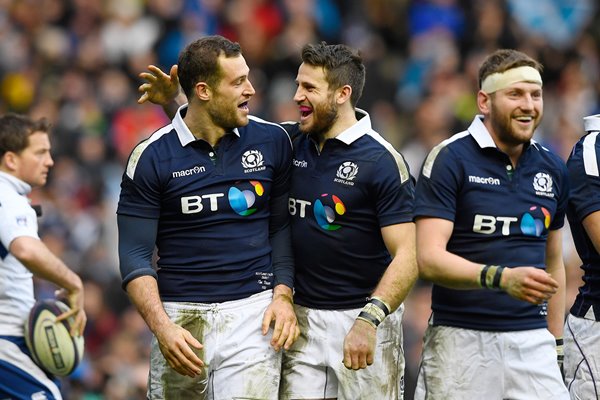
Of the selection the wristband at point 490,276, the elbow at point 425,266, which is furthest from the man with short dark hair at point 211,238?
the wristband at point 490,276

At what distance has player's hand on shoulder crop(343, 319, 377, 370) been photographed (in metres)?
7.68

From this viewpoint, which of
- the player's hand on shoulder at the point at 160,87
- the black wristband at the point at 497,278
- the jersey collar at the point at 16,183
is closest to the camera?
the black wristband at the point at 497,278

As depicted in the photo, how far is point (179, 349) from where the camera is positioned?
773cm

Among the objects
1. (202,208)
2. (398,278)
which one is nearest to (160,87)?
(202,208)

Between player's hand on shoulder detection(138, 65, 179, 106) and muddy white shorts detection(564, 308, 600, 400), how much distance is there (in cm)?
287

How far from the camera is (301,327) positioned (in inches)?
328

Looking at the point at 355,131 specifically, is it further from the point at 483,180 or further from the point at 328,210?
the point at 483,180

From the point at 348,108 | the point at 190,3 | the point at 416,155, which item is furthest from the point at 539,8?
the point at 348,108

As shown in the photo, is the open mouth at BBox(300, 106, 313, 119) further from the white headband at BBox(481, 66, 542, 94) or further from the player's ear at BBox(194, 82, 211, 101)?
the white headband at BBox(481, 66, 542, 94)

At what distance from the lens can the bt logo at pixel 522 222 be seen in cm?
778

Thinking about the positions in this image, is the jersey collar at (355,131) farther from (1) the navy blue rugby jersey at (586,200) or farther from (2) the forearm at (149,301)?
(2) the forearm at (149,301)

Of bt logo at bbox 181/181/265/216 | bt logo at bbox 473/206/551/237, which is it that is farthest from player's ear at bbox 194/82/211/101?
bt logo at bbox 473/206/551/237

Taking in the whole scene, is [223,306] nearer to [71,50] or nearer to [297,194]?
[297,194]

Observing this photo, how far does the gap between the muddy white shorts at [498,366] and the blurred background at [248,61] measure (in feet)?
21.8
